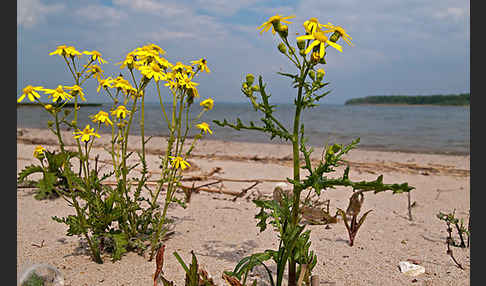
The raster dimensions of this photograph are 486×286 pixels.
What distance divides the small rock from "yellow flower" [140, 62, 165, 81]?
82.5 inches

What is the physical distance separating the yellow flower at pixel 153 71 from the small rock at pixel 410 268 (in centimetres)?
210

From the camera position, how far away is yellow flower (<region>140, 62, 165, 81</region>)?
7.24 feet

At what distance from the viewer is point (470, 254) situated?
2674 millimetres

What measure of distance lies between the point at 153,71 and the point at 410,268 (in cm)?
220

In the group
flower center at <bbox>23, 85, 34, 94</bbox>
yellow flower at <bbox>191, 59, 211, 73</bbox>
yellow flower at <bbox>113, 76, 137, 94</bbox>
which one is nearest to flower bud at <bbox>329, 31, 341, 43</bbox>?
yellow flower at <bbox>191, 59, 211, 73</bbox>

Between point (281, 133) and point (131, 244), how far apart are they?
150 centimetres

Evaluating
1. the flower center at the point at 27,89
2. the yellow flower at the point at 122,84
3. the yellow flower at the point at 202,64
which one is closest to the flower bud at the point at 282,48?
the yellow flower at the point at 202,64

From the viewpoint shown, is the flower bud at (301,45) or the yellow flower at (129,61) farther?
the yellow flower at (129,61)

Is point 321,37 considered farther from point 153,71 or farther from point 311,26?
point 153,71

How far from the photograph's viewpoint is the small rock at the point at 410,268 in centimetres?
245

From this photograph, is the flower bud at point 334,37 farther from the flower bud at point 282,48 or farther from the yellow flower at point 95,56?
the yellow flower at point 95,56

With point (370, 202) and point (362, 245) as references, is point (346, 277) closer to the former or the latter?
point (362, 245)

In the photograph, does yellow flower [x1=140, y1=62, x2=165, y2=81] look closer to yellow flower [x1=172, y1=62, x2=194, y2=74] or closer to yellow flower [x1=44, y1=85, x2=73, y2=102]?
yellow flower [x1=172, y1=62, x2=194, y2=74]

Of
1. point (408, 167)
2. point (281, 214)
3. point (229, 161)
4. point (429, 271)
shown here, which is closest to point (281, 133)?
point (281, 214)
